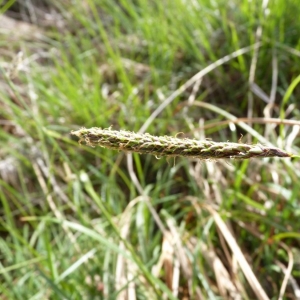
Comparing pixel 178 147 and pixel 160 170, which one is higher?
pixel 178 147

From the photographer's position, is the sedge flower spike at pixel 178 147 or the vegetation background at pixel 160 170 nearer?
the sedge flower spike at pixel 178 147

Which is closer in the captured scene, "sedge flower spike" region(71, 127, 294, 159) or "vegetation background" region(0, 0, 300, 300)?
"sedge flower spike" region(71, 127, 294, 159)

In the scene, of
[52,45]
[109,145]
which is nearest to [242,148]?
[109,145]

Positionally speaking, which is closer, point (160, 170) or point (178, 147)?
point (178, 147)

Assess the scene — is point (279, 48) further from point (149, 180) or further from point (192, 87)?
point (149, 180)
